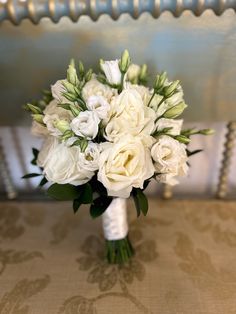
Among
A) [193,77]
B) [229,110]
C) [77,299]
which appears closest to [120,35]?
[193,77]

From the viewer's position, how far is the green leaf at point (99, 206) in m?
0.53

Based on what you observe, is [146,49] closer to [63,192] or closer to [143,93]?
[143,93]

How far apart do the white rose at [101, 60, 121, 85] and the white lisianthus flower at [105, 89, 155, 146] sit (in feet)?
0.17

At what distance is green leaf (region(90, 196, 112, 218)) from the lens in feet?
1.73

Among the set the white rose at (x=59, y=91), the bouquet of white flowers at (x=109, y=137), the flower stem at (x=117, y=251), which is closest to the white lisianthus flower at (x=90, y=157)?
the bouquet of white flowers at (x=109, y=137)

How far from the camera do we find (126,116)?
47 cm

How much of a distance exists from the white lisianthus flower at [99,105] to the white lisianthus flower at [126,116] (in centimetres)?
2

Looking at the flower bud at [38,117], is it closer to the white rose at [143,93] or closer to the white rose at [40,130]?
the white rose at [40,130]

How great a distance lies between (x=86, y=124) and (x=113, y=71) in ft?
0.39

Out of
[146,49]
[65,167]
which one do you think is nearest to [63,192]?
[65,167]

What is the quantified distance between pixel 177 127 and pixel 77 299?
0.37m

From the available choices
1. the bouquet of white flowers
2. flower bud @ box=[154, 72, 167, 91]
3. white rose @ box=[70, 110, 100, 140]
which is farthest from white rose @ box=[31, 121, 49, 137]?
flower bud @ box=[154, 72, 167, 91]

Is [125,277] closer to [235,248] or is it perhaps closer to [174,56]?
[235,248]

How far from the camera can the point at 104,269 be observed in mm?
653
